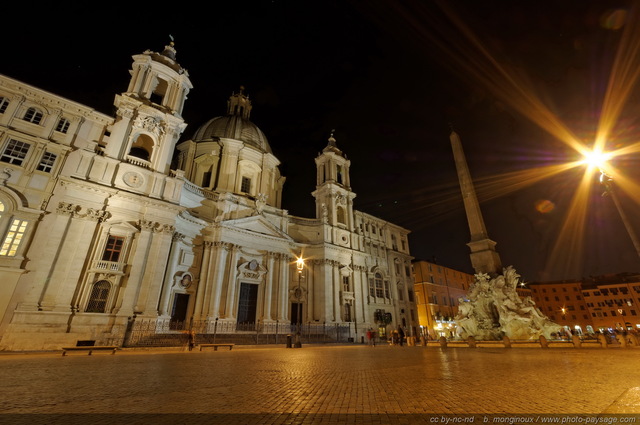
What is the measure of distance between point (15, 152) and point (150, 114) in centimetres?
943

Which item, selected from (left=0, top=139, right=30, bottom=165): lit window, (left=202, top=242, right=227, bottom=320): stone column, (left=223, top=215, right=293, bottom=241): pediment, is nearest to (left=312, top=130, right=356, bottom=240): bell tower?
(left=223, top=215, right=293, bottom=241): pediment

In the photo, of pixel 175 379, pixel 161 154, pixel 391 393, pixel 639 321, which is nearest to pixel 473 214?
pixel 391 393

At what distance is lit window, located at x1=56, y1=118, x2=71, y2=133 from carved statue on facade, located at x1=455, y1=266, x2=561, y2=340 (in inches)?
1262

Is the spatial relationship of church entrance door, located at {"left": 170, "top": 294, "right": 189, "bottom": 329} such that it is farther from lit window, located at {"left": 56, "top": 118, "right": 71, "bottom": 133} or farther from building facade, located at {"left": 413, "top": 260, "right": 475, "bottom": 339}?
building facade, located at {"left": 413, "top": 260, "right": 475, "bottom": 339}

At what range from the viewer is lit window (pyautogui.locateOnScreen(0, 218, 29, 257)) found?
54.9 feet

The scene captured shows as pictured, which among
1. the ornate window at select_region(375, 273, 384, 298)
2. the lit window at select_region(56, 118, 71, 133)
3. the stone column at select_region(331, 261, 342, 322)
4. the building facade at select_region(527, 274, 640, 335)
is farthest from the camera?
the building facade at select_region(527, 274, 640, 335)

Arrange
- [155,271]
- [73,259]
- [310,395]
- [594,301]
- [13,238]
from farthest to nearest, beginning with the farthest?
[594,301]
[155,271]
[73,259]
[13,238]
[310,395]

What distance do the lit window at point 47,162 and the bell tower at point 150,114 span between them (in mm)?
3042

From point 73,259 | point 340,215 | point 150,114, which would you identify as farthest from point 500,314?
point 150,114

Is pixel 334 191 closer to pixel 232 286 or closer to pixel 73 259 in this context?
pixel 232 286

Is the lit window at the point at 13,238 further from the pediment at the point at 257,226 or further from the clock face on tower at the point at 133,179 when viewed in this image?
the pediment at the point at 257,226

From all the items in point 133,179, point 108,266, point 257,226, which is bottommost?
point 108,266

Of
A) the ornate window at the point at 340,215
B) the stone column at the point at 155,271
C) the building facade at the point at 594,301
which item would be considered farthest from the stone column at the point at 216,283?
the building facade at the point at 594,301

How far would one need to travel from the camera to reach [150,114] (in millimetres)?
25016
